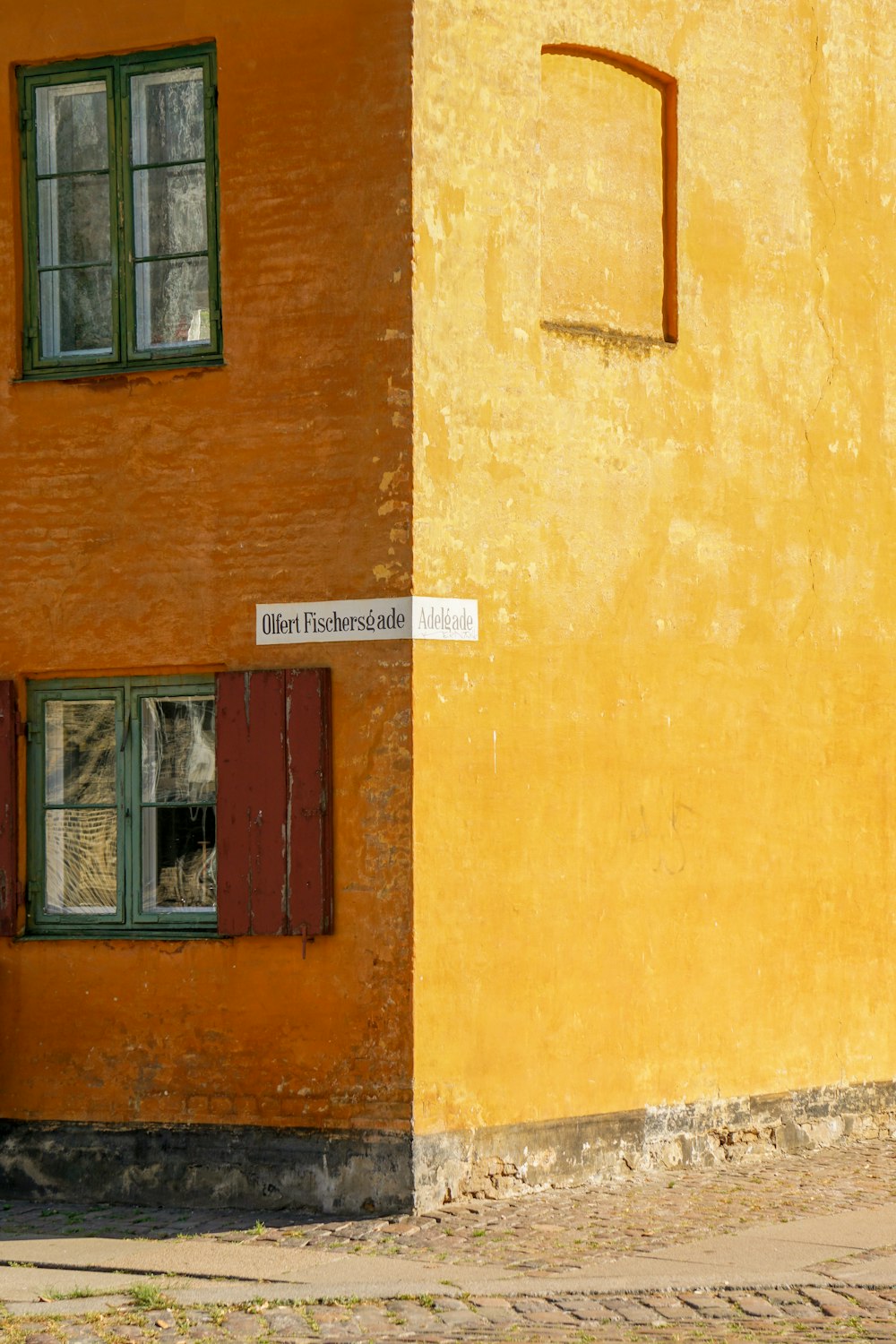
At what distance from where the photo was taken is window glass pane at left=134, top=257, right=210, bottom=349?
10805mm

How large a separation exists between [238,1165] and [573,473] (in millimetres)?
3871

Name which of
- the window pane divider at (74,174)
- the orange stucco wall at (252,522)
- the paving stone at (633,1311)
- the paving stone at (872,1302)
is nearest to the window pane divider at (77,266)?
Answer: the orange stucco wall at (252,522)

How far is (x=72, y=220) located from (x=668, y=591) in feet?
12.2

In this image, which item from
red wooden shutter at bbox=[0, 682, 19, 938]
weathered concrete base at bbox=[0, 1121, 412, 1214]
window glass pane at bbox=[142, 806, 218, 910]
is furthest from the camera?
red wooden shutter at bbox=[0, 682, 19, 938]

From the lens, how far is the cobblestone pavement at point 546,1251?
7.91m

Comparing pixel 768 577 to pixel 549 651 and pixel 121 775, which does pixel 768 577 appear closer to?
pixel 549 651

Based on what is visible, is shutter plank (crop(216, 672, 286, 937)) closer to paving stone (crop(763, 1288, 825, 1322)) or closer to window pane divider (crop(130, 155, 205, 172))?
window pane divider (crop(130, 155, 205, 172))

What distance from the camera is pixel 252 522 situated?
10.5m

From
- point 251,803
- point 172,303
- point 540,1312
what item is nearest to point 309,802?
point 251,803

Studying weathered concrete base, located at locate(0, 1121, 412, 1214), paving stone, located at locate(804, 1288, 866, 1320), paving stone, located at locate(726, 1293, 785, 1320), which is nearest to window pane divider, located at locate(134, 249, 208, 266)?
weathered concrete base, located at locate(0, 1121, 412, 1214)

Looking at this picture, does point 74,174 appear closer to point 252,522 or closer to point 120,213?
point 120,213

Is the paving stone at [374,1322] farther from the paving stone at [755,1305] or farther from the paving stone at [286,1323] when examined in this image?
the paving stone at [755,1305]

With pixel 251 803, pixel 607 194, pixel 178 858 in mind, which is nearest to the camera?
pixel 251 803

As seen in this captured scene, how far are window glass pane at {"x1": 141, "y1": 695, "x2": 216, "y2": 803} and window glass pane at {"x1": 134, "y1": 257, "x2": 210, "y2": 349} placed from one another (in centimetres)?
185
